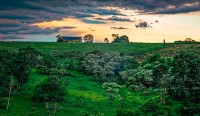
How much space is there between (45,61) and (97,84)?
31750 mm

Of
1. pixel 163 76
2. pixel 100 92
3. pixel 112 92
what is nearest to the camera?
pixel 163 76

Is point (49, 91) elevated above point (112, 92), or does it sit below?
above

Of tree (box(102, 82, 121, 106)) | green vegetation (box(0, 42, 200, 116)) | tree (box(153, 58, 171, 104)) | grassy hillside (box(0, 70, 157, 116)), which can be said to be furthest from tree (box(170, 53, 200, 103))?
tree (box(102, 82, 121, 106))

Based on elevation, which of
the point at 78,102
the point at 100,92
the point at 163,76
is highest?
the point at 163,76

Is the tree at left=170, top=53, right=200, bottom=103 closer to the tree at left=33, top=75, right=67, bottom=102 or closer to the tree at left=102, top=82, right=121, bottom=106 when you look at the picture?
the tree at left=102, top=82, right=121, bottom=106

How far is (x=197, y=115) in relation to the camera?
92500mm

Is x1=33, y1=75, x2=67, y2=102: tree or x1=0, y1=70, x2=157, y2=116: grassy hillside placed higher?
x1=33, y1=75, x2=67, y2=102: tree

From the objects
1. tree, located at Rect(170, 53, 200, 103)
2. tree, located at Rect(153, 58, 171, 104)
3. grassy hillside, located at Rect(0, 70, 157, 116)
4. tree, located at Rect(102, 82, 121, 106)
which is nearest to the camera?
grassy hillside, located at Rect(0, 70, 157, 116)

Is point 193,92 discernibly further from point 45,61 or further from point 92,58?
point 45,61

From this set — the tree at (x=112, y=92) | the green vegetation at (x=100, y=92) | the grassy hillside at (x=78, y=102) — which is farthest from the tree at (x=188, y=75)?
the tree at (x=112, y=92)

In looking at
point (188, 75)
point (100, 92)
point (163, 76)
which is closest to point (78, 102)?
point (100, 92)

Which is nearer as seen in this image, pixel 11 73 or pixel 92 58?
pixel 11 73

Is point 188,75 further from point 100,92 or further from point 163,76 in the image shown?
point 100,92

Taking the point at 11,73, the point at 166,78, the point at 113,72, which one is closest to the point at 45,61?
the point at 113,72
